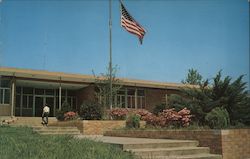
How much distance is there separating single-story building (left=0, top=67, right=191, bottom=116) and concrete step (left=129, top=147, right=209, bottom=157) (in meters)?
20.7

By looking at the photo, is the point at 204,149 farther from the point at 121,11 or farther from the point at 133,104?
the point at 133,104

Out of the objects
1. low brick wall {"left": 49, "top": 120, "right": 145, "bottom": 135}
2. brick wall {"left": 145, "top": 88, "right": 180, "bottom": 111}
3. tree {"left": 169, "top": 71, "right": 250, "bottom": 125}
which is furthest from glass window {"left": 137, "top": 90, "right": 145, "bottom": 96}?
tree {"left": 169, "top": 71, "right": 250, "bottom": 125}

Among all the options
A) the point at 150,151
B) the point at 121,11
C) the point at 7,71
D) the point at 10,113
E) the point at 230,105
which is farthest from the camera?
the point at 10,113

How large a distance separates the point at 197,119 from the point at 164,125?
5.04 ft

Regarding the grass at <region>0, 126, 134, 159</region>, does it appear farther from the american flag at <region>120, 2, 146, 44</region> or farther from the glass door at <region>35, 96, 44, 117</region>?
the glass door at <region>35, 96, 44, 117</region>

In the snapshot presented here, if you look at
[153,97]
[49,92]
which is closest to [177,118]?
[49,92]

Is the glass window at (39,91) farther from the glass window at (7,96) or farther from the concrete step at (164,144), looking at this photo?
the concrete step at (164,144)

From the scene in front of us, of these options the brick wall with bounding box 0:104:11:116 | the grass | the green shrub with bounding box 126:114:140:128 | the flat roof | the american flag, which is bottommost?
the grass

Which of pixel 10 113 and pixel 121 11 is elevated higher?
pixel 121 11

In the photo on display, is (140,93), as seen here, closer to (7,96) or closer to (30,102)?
(30,102)

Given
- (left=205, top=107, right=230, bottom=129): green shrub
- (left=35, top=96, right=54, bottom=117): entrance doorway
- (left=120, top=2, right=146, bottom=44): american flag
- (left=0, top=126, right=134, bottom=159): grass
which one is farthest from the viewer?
(left=35, top=96, right=54, bottom=117): entrance doorway

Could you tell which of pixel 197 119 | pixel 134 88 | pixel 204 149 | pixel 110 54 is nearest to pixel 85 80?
pixel 134 88

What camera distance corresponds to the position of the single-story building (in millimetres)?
29783

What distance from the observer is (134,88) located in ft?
119
